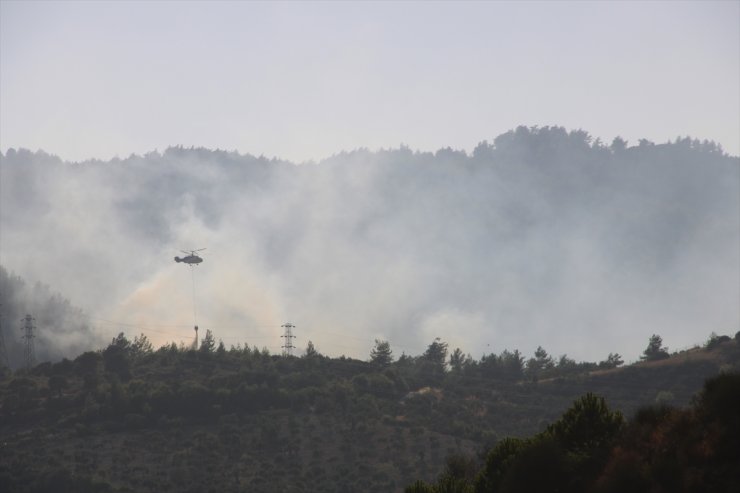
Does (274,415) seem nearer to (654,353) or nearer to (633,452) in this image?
(654,353)

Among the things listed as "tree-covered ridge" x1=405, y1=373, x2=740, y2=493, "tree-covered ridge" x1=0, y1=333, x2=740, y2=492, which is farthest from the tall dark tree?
"tree-covered ridge" x1=405, y1=373, x2=740, y2=493

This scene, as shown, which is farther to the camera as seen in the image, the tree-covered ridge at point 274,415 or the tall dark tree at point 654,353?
the tall dark tree at point 654,353

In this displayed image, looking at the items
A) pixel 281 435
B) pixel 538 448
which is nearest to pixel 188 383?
pixel 281 435

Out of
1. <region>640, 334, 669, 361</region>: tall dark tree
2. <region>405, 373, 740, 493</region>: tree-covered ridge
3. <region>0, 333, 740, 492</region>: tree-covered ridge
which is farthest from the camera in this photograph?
<region>640, 334, 669, 361</region>: tall dark tree

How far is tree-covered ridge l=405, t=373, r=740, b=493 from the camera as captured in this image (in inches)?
1715

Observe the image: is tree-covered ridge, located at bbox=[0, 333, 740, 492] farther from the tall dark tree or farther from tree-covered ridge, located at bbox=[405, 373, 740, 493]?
tree-covered ridge, located at bbox=[405, 373, 740, 493]

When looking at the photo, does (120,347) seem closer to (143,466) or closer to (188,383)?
(188,383)

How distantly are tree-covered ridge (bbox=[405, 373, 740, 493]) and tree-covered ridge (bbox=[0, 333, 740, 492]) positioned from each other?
209 feet

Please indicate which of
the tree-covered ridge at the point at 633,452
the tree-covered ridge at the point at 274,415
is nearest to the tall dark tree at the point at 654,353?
the tree-covered ridge at the point at 274,415

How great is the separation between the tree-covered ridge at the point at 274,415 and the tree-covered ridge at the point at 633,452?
63.6 meters

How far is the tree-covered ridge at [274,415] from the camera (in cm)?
13050

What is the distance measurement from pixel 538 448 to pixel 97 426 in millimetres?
115588

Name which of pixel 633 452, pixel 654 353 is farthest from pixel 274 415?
pixel 633 452

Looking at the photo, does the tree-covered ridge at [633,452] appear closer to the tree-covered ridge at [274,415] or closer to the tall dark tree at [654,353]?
the tree-covered ridge at [274,415]
